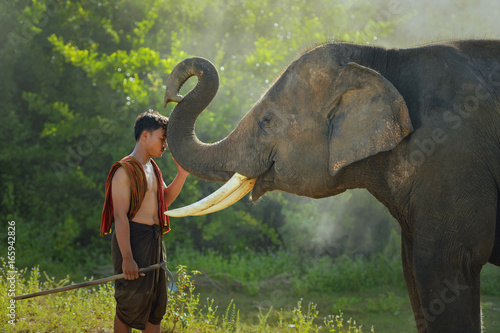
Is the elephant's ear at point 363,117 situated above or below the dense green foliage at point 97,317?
above

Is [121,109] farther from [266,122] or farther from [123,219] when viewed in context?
[266,122]

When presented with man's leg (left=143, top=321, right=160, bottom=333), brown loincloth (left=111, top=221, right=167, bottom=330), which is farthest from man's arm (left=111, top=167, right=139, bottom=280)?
man's leg (left=143, top=321, right=160, bottom=333)

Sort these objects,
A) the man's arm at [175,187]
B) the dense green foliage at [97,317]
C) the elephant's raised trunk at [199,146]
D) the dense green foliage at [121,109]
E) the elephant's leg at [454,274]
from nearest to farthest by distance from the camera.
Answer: the elephant's leg at [454,274], the elephant's raised trunk at [199,146], the man's arm at [175,187], the dense green foliage at [97,317], the dense green foliage at [121,109]

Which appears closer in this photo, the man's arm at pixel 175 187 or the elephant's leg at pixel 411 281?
the elephant's leg at pixel 411 281

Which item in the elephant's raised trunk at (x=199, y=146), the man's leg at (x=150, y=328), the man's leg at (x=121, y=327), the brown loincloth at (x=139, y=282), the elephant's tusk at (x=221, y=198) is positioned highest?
the elephant's raised trunk at (x=199, y=146)

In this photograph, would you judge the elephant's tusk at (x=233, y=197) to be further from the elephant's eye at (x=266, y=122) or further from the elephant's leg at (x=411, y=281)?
the elephant's leg at (x=411, y=281)

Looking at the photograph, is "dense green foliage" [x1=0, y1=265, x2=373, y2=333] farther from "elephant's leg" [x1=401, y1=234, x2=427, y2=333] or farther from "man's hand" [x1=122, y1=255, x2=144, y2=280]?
"man's hand" [x1=122, y1=255, x2=144, y2=280]

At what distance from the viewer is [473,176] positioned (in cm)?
330

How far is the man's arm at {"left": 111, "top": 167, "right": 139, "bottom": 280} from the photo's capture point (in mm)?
3807

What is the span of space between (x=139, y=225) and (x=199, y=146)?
0.69m

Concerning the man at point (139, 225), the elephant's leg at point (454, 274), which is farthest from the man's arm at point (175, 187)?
the elephant's leg at point (454, 274)

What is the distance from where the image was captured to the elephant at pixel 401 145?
3297mm

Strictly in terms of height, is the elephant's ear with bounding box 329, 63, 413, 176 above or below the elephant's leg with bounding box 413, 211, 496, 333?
above

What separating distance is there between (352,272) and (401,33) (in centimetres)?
590
